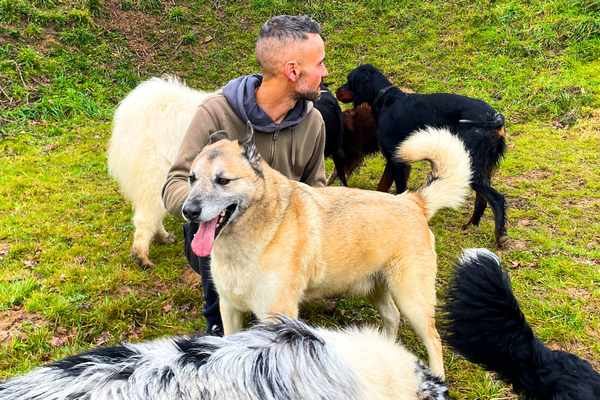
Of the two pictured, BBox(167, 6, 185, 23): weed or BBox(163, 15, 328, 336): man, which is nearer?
BBox(163, 15, 328, 336): man

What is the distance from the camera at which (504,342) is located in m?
1.75

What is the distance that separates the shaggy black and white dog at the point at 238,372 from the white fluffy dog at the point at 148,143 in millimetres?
2701

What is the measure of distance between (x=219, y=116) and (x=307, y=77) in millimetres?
712

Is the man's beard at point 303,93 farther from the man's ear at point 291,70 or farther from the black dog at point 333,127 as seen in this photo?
the black dog at point 333,127

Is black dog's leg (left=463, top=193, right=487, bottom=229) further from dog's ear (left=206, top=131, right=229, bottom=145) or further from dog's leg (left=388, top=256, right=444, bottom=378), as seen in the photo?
dog's ear (left=206, top=131, right=229, bottom=145)

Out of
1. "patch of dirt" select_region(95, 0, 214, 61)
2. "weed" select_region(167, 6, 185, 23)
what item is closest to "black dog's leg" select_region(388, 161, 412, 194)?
"patch of dirt" select_region(95, 0, 214, 61)

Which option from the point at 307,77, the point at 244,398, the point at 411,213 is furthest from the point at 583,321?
the point at 244,398

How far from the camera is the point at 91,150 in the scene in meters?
6.61

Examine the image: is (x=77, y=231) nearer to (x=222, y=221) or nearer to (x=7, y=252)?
(x=7, y=252)

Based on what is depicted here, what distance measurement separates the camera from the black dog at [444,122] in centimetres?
473

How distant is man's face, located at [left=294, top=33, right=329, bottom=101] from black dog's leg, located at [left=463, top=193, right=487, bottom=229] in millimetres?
3144

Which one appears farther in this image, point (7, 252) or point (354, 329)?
point (7, 252)

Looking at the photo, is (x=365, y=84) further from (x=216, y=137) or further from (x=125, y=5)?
(x=125, y=5)

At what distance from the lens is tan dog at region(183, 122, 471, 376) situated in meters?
2.10
